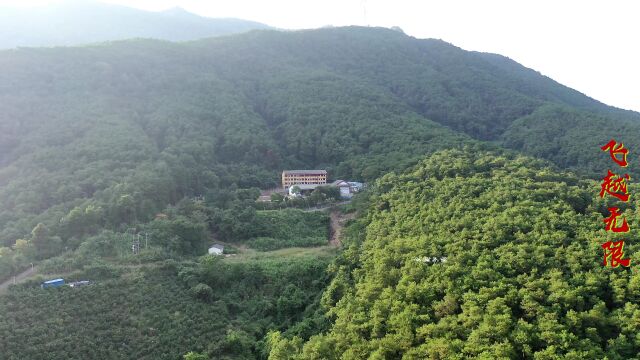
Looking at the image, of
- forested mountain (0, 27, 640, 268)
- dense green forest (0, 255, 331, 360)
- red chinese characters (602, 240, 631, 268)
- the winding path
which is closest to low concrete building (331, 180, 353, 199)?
forested mountain (0, 27, 640, 268)

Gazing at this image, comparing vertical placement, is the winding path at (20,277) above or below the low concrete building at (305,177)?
Result: below

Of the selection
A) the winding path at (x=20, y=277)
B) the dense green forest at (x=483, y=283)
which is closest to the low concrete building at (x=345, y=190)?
the dense green forest at (x=483, y=283)

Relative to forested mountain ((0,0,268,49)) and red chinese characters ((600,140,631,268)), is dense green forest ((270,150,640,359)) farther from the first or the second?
forested mountain ((0,0,268,49))

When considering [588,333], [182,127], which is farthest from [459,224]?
[182,127]

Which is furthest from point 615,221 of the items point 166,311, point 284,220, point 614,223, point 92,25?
point 92,25

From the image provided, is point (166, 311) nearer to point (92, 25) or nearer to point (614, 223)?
point (614, 223)

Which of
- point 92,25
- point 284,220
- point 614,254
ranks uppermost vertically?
point 92,25

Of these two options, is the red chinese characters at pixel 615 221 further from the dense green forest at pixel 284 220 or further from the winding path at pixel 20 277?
the winding path at pixel 20 277
